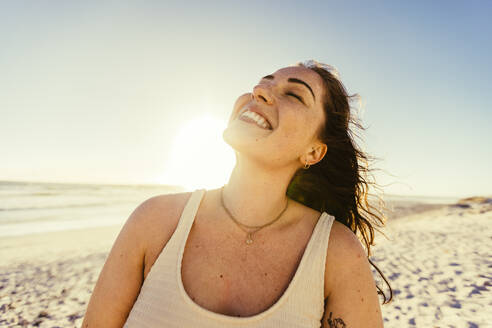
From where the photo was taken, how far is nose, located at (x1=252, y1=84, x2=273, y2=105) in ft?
7.86

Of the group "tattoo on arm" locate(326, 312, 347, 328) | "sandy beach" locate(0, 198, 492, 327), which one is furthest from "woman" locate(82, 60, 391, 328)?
"sandy beach" locate(0, 198, 492, 327)

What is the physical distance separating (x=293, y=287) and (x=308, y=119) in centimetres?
130

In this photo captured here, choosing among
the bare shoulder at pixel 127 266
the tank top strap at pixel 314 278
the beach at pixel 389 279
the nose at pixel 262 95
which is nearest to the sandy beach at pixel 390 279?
the beach at pixel 389 279

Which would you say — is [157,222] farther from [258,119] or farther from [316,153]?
[316,153]

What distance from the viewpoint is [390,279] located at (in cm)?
681

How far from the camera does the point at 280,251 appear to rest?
211 cm

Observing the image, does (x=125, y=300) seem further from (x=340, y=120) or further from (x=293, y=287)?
(x=340, y=120)

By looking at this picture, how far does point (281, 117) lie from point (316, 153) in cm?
60

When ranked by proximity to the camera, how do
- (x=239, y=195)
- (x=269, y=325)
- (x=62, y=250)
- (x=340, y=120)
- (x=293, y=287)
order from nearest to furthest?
(x=269, y=325) → (x=293, y=287) → (x=239, y=195) → (x=340, y=120) → (x=62, y=250)

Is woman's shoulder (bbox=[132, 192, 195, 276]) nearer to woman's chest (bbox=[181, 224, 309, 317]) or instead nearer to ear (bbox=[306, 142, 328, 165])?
woman's chest (bbox=[181, 224, 309, 317])

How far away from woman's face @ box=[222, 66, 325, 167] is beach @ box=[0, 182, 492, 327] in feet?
12.3

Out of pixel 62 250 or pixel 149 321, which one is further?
pixel 62 250

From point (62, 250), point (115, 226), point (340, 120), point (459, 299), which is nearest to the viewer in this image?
point (340, 120)

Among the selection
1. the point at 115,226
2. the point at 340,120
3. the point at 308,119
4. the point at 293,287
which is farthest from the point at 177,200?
the point at 115,226
